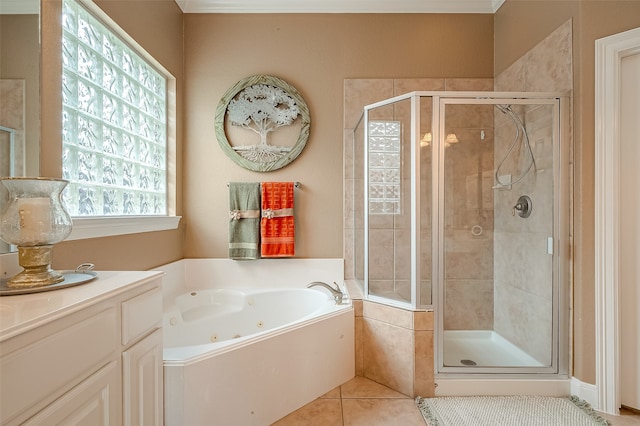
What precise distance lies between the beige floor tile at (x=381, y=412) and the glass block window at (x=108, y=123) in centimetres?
165

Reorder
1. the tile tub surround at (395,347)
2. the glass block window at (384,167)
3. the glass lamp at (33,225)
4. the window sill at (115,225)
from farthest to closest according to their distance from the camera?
the glass block window at (384,167), the tile tub surround at (395,347), the window sill at (115,225), the glass lamp at (33,225)

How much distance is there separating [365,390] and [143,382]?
1201 mm

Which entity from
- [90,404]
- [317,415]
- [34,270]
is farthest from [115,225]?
[317,415]

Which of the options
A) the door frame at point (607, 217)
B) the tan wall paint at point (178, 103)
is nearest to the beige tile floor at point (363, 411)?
the door frame at point (607, 217)

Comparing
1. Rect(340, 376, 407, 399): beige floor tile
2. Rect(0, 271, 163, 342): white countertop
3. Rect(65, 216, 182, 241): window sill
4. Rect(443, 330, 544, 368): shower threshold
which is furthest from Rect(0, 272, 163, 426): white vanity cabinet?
Rect(443, 330, 544, 368): shower threshold

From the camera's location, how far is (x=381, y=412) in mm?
1584

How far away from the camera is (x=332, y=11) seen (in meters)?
2.37

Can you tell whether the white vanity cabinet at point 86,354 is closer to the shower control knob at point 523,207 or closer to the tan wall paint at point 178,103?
the tan wall paint at point 178,103

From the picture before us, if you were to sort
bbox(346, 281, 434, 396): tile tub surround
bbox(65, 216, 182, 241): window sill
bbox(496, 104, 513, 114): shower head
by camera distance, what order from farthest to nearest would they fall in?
bbox(496, 104, 513, 114): shower head < bbox(346, 281, 434, 396): tile tub surround < bbox(65, 216, 182, 241): window sill

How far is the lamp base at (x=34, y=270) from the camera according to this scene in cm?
91

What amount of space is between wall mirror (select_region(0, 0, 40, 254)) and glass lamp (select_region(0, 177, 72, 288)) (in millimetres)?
127

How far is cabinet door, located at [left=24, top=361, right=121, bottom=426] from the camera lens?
728 mm

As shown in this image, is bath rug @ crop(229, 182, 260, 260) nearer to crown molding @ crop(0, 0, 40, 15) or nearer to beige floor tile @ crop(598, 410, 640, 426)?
crown molding @ crop(0, 0, 40, 15)

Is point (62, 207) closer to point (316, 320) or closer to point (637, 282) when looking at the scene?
point (316, 320)
